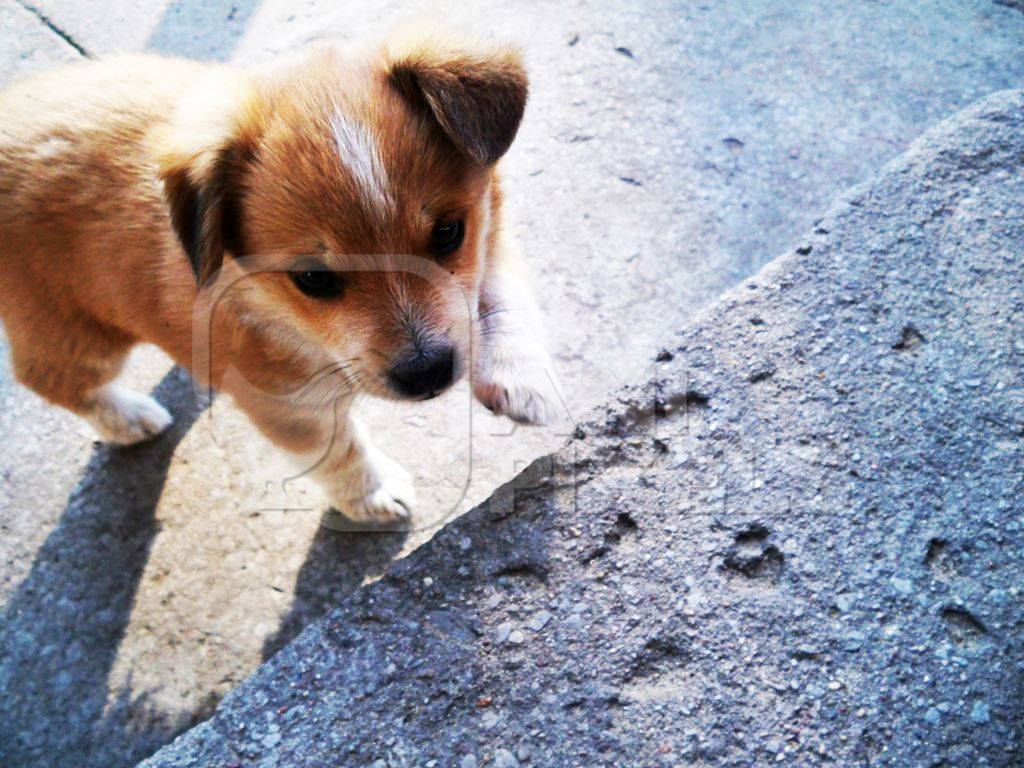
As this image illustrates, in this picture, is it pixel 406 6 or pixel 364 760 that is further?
pixel 406 6

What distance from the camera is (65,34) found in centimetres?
464

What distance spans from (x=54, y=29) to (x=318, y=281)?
378cm

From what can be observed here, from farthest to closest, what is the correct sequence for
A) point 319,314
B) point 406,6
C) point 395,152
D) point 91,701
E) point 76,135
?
point 406,6 → point 91,701 → point 76,135 → point 319,314 → point 395,152

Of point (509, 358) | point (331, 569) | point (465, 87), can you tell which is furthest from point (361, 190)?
point (331, 569)

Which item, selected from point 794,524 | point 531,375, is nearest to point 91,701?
point 531,375

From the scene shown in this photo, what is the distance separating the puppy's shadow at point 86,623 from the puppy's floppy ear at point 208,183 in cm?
142

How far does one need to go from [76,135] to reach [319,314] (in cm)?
106

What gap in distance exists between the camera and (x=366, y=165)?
75.9 inches

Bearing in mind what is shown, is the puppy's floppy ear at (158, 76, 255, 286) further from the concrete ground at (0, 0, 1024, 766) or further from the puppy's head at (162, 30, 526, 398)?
Result: the concrete ground at (0, 0, 1024, 766)

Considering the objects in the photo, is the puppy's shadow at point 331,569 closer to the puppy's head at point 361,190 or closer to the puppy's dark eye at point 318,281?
the puppy's head at point 361,190

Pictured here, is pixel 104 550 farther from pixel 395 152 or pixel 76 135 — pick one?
pixel 395 152

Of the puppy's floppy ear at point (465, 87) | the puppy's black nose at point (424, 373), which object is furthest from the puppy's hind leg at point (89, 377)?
the puppy's floppy ear at point (465, 87)

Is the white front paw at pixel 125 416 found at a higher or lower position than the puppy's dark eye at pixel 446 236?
lower

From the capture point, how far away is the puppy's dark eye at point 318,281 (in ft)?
6.76
